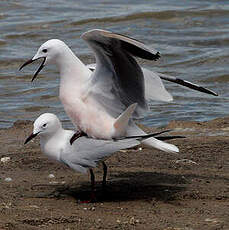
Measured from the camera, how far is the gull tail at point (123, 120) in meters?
5.98

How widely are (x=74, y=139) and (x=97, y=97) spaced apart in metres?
0.49

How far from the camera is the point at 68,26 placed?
14711 millimetres

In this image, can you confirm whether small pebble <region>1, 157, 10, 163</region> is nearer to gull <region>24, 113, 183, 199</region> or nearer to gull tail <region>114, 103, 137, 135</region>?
gull <region>24, 113, 183, 199</region>

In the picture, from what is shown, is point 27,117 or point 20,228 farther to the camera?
point 27,117

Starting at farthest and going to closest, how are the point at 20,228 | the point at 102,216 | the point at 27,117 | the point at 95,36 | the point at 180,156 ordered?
1. the point at 27,117
2. the point at 180,156
3. the point at 95,36
4. the point at 102,216
5. the point at 20,228

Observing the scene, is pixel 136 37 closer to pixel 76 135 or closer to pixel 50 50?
pixel 50 50

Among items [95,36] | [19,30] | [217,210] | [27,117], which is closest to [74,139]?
[95,36]

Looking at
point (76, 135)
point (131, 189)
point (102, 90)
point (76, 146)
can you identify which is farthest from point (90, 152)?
point (102, 90)

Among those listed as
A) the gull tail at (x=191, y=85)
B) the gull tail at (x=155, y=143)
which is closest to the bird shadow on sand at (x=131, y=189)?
the gull tail at (x=155, y=143)

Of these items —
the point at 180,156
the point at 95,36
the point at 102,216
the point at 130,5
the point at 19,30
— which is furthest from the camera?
the point at 130,5

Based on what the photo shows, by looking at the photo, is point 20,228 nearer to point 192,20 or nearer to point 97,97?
point 97,97

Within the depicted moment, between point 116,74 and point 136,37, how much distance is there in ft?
24.5

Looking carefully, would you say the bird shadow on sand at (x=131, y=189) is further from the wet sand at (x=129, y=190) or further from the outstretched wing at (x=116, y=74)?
the outstretched wing at (x=116, y=74)

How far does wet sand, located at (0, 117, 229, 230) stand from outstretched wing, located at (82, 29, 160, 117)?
0.66 m
